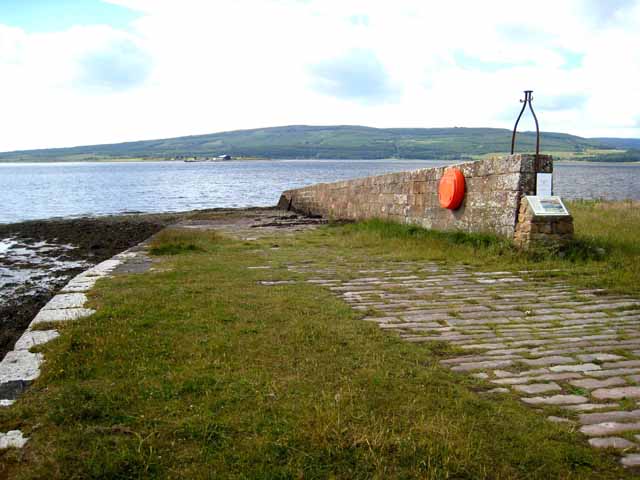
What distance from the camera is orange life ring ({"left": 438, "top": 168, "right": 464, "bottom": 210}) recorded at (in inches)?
381

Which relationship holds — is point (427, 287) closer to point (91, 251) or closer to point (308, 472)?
point (308, 472)

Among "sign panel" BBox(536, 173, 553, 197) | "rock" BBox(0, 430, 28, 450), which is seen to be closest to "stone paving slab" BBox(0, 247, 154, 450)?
"rock" BBox(0, 430, 28, 450)

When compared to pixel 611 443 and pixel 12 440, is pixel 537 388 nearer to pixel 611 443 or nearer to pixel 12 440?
pixel 611 443

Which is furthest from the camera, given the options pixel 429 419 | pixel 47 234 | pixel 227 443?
pixel 47 234

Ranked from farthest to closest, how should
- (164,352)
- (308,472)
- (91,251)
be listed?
(91,251) → (164,352) → (308,472)

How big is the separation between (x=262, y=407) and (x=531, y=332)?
2.74m

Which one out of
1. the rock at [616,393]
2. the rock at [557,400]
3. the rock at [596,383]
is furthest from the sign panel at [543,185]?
the rock at [557,400]

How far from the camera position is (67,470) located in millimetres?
2426

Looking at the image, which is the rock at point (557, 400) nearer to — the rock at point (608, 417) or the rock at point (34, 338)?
the rock at point (608, 417)

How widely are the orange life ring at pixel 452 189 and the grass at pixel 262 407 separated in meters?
5.02

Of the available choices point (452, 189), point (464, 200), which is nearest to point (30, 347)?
point (452, 189)

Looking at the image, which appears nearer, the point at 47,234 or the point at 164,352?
the point at 164,352

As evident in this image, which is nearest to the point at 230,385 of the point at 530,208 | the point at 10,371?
the point at 10,371

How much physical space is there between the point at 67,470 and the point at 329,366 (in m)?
1.79
